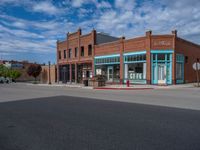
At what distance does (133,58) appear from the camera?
1128 inches

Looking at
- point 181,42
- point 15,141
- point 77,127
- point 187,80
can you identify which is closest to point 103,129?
point 77,127

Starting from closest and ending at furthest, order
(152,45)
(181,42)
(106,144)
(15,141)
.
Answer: (106,144) → (15,141) → (152,45) → (181,42)

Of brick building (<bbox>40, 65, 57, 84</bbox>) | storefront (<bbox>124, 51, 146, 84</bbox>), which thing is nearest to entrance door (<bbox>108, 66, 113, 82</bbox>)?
storefront (<bbox>124, 51, 146, 84</bbox>)

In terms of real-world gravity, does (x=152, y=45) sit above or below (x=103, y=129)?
above

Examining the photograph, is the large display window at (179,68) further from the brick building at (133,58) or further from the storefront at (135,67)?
the storefront at (135,67)

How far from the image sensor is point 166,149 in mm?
4312

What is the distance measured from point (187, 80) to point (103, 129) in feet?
94.4

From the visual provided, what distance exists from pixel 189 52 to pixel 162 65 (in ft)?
26.2

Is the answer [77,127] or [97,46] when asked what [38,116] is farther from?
[97,46]

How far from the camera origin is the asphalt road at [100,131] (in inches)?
180

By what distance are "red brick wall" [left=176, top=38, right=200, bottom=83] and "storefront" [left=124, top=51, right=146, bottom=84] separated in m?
5.38

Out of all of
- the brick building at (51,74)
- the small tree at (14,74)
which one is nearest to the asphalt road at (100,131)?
the brick building at (51,74)

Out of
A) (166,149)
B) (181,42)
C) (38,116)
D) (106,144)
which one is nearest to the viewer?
(166,149)

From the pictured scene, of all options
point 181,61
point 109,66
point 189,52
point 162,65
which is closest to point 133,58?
point 162,65
